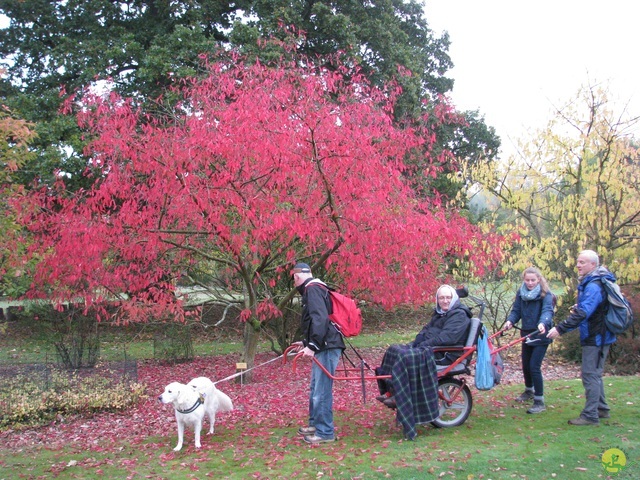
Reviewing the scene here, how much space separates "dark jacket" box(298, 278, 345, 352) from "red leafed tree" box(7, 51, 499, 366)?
1.64 metres

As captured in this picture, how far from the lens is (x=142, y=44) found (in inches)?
589

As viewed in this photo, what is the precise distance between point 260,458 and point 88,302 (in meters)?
4.27

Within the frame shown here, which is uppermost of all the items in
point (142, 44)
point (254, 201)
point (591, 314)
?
point (142, 44)

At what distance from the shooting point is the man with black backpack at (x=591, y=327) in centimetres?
546

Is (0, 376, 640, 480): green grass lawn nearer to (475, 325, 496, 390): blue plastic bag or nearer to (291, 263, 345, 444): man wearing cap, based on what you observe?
(291, 263, 345, 444): man wearing cap

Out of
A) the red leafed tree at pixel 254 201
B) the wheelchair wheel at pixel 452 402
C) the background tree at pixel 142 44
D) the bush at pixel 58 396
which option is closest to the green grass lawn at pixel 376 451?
the wheelchair wheel at pixel 452 402

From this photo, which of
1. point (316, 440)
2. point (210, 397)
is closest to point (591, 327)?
point (316, 440)

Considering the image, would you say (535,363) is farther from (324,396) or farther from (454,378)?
(324,396)

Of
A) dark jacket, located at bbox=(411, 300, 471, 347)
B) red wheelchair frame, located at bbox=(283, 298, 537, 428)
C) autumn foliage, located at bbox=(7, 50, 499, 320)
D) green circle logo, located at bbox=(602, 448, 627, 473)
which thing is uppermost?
autumn foliage, located at bbox=(7, 50, 499, 320)

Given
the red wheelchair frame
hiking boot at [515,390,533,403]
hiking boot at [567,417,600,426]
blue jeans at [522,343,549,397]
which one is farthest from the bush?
hiking boot at [567,417,600,426]

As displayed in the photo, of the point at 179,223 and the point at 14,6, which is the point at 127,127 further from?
the point at 14,6

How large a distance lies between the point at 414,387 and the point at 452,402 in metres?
0.77

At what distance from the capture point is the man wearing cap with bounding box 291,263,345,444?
5.21 metres

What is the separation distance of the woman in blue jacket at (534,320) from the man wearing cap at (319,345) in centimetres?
220
